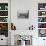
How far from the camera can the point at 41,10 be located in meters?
6.09

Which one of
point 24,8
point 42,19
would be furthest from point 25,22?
point 42,19

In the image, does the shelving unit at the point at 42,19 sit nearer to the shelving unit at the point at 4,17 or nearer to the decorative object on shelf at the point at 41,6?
the decorative object on shelf at the point at 41,6

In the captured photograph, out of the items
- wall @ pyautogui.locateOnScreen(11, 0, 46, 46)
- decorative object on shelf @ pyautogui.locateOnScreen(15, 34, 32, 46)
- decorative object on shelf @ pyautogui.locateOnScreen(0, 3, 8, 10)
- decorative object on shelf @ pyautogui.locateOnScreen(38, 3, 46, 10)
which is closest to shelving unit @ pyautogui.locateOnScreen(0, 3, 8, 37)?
decorative object on shelf @ pyautogui.locateOnScreen(0, 3, 8, 10)

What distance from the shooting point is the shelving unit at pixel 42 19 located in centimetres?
607

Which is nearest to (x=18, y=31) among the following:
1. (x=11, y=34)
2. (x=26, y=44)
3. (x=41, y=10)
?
(x=11, y=34)

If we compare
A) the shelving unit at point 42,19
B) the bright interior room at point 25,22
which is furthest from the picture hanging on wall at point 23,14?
the shelving unit at point 42,19

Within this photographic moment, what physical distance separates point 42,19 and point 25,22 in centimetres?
93

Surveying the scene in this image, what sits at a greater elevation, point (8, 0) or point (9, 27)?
point (8, 0)

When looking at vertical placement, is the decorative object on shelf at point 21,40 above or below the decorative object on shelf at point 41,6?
below

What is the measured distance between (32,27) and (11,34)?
44.1 inches

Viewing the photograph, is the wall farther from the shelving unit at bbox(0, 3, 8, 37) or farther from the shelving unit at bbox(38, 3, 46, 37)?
the shelving unit at bbox(0, 3, 8, 37)

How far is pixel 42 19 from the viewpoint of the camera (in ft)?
20.1

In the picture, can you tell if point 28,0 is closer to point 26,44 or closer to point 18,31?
point 18,31

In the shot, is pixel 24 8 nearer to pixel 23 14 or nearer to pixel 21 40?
pixel 23 14
